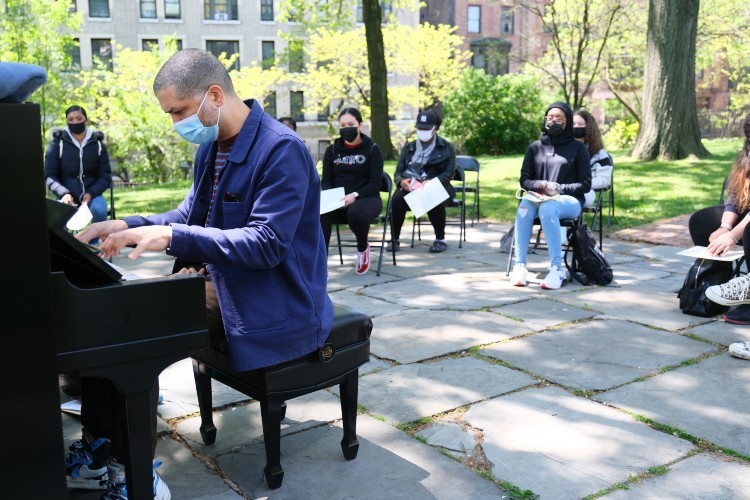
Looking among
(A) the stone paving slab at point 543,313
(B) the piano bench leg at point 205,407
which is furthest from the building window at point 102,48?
(B) the piano bench leg at point 205,407

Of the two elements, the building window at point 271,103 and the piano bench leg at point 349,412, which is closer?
the piano bench leg at point 349,412

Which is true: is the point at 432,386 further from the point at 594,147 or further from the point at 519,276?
the point at 594,147

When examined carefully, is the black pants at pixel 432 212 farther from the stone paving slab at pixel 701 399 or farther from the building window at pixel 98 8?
the building window at pixel 98 8

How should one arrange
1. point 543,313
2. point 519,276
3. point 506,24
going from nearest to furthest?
point 543,313, point 519,276, point 506,24

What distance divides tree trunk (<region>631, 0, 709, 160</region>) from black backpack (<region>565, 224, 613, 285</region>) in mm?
8629

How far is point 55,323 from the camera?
2.21m

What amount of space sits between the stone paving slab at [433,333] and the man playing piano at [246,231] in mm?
1894

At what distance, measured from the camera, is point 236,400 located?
13.5 feet

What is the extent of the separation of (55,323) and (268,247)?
2.59 ft

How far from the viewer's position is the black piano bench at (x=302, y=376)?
Answer: 3.05 meters

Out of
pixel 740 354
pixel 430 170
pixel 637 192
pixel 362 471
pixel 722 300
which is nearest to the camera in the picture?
pixel 362 471

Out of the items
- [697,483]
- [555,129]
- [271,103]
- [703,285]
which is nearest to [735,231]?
[703,285]

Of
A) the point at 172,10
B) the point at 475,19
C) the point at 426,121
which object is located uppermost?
the point at 475,19

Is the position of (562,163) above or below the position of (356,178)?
above
